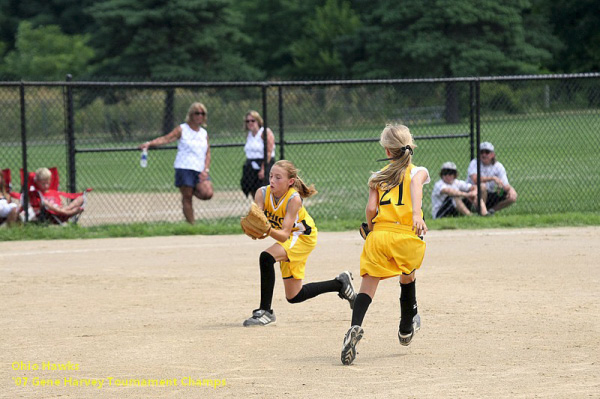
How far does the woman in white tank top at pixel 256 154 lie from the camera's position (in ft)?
45.4

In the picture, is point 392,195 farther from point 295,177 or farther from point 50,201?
point 50,201

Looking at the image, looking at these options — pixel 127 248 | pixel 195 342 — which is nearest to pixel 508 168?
pixel 127 248

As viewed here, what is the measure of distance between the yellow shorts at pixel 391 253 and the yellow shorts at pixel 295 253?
116 centimetres

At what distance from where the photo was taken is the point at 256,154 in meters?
14.0

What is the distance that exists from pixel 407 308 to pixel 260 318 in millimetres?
1378

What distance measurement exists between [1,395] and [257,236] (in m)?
2.26

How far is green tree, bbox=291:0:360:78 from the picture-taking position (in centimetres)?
5631

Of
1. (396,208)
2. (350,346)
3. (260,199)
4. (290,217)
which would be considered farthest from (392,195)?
(260,199)

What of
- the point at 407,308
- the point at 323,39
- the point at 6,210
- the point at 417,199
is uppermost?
the point at 323,39

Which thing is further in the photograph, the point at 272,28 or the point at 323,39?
the point at 272,28

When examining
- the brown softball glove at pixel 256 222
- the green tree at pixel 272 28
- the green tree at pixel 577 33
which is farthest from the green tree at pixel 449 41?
the brown softball glove at pixel 256 222

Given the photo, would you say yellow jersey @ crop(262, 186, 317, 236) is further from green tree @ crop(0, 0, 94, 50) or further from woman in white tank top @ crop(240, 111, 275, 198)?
green tree @ crop(0, 0, 94, 50)

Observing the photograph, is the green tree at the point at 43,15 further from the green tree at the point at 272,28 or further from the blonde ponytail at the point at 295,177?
the blonde ponytail at the point at 295,177

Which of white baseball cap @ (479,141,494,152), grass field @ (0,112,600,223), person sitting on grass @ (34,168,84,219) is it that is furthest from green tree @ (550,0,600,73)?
person sitting on grass @ (34,168,84,219)
